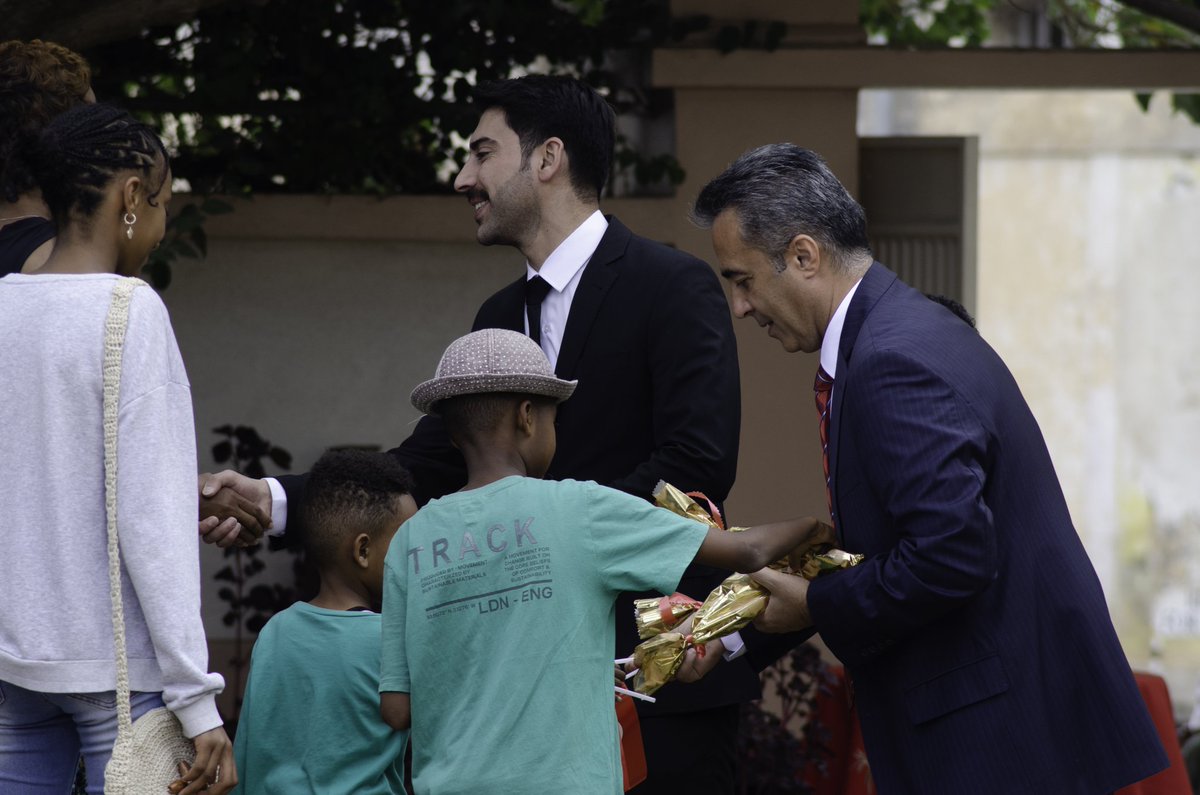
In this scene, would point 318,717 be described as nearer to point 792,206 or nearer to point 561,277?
point 561,277

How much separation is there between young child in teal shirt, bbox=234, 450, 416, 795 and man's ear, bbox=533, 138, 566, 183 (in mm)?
866

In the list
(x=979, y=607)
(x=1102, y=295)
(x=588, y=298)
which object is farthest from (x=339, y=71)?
(x=1102, y=295)

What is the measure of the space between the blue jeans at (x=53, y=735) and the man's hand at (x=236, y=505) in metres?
0.78

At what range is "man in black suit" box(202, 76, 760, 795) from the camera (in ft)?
11.0

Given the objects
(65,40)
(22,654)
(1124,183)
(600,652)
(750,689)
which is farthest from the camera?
(1124,183)

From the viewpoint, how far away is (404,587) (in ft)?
9.57

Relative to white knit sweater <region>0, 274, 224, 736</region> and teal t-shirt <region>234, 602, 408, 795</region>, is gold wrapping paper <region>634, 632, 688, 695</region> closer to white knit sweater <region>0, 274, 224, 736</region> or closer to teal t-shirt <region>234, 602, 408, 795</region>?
teal t-shirt <region>234, 602, 408, 795</region>

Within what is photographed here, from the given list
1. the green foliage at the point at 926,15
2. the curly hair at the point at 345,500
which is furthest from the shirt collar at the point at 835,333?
the green foliage at the point at 926,15

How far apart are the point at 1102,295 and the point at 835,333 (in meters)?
12.2

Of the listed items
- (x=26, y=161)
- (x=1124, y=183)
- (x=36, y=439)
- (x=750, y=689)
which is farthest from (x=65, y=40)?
(x=1124, y=183)

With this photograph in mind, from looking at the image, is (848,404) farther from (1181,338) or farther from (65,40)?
(1181,338)

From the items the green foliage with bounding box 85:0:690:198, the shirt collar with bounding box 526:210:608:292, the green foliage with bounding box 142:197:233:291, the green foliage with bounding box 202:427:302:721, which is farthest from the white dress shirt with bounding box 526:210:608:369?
the green foliage with bounding box 202:427:302:721

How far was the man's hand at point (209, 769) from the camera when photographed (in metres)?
2.73

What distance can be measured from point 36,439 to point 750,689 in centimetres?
154
